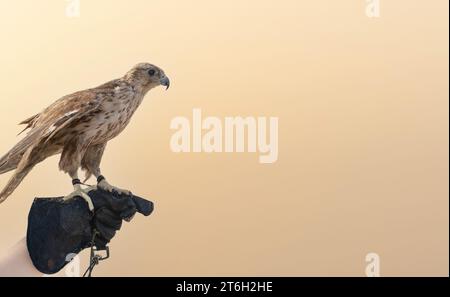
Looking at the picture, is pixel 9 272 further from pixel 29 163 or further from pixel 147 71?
pixel 147 71

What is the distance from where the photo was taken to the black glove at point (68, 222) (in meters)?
1.98

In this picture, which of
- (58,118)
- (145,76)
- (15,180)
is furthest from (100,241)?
(145,76)

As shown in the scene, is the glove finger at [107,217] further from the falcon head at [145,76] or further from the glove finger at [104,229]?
the falcon head at [145,76]

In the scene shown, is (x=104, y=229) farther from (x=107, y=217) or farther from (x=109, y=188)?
(x=109, y=188)

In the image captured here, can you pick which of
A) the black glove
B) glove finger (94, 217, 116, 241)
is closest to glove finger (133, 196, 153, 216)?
the black glove

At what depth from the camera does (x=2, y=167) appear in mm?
1980

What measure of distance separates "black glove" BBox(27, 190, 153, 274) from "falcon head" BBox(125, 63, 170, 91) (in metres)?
0.46

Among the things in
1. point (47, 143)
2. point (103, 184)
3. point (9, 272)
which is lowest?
point (9, 272)

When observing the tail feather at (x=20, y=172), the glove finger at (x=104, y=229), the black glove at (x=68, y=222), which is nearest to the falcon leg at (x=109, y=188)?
the black glove at (x=68, y=222)

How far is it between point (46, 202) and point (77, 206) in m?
0.14

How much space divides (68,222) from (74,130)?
36 cm

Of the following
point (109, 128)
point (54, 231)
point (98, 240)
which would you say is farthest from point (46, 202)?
point (109, 128)

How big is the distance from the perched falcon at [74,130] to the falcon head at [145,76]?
50mm

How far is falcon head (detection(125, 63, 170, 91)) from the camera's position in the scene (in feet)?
6.79
